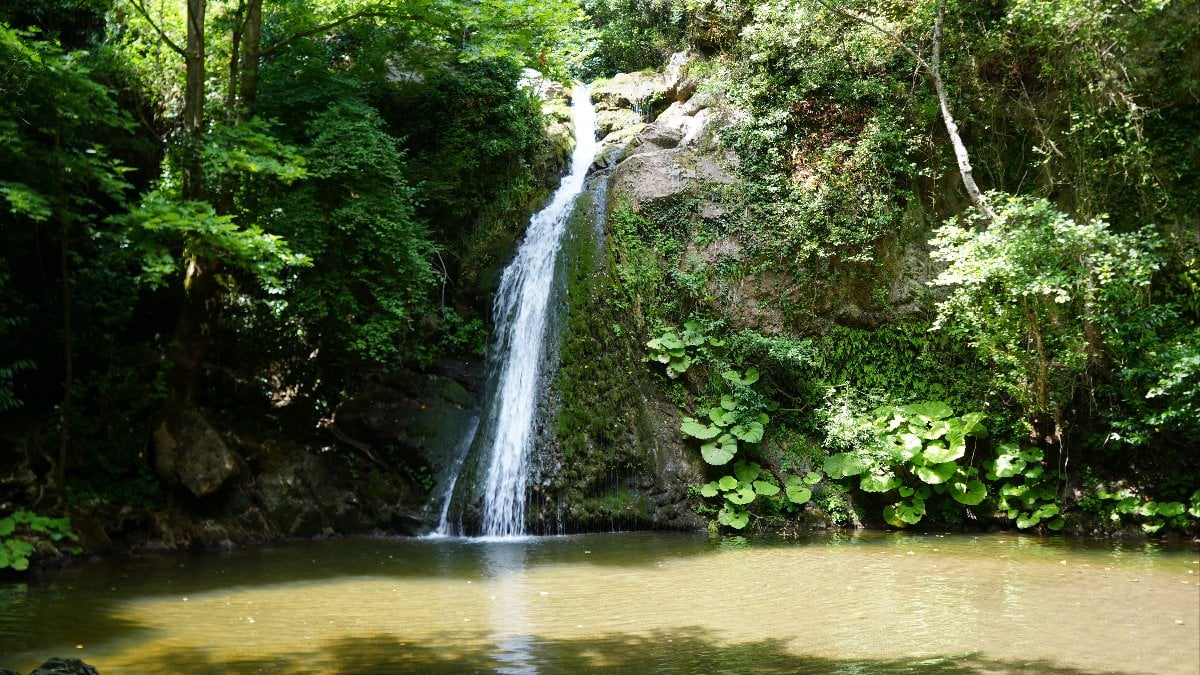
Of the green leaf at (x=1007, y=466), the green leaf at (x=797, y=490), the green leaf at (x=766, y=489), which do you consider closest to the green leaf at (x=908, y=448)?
the green leaf at (x=1007, y=466)

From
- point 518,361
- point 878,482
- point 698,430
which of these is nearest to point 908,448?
point 878,482

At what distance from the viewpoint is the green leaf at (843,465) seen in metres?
9.91

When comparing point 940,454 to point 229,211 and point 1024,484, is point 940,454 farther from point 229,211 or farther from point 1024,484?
point 229,211

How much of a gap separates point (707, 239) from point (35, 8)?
29.1ft

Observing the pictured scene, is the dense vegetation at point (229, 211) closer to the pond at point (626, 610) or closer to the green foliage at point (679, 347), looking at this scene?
the pond at point (626, 610)

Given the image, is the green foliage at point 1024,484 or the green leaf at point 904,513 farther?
the green leaf at point 904,513

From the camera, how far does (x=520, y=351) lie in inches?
436

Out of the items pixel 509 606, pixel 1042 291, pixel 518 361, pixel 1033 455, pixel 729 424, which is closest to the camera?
pixel 509 606

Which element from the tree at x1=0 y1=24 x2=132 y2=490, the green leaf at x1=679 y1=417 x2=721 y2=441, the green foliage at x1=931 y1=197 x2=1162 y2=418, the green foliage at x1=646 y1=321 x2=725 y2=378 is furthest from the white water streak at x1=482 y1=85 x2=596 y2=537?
the green foliage at x1=931 y1=197 x2=1162 y2=418

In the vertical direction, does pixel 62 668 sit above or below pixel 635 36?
below

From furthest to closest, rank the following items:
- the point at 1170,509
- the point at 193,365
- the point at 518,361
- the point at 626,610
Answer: the point at 518,361 < the point at 193,365 < the point at 1170,509 < the point at 626,610

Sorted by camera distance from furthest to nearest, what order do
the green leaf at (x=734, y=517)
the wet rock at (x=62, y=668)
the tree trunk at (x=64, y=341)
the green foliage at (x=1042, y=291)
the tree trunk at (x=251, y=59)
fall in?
the green leaf at (x=734, y=517)
the tree trunk at (x=251, y=59)
the green foliage at (x=1042, y=291)
the tree trunk at (x=64, y=341)
the wet rock at (x=62, y=668)

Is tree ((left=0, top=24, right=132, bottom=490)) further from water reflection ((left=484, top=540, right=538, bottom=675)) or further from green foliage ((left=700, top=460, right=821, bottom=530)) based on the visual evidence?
green foliage ((left=700, top=460, right=821, bottom=530))

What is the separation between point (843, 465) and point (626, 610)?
490 centimetres
